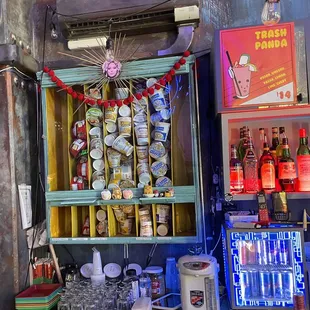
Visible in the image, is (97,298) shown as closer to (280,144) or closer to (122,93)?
(122,93)

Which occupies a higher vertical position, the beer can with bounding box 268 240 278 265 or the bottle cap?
the bottle cap

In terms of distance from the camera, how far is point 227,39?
1.82m

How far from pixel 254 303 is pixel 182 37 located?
1638 millimetres

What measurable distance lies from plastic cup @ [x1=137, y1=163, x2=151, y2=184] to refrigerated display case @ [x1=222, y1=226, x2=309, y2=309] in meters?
0.56

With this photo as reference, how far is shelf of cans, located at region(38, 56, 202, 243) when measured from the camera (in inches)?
78.6

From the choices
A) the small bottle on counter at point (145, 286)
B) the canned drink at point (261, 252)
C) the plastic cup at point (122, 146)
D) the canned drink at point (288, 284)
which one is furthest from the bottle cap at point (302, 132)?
the small bottle on counter at point (145, 286)

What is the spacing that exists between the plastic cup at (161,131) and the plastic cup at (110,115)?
0.92 feet

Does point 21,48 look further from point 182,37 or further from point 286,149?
point 286,149

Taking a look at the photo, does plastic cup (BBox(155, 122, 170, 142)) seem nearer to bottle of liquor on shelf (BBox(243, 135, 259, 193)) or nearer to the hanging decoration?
the hanging decoration

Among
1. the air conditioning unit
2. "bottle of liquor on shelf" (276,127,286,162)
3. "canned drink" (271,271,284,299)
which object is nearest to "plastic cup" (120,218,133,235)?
"canned drink" (271,271,284,299)

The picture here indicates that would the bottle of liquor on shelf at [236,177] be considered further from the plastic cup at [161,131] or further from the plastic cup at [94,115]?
the plastic cup at [94,115]

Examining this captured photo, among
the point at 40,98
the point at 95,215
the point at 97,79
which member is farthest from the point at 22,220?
the point at 97,79

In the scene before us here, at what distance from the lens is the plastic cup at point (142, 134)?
202 cm

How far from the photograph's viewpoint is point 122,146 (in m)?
2.02
